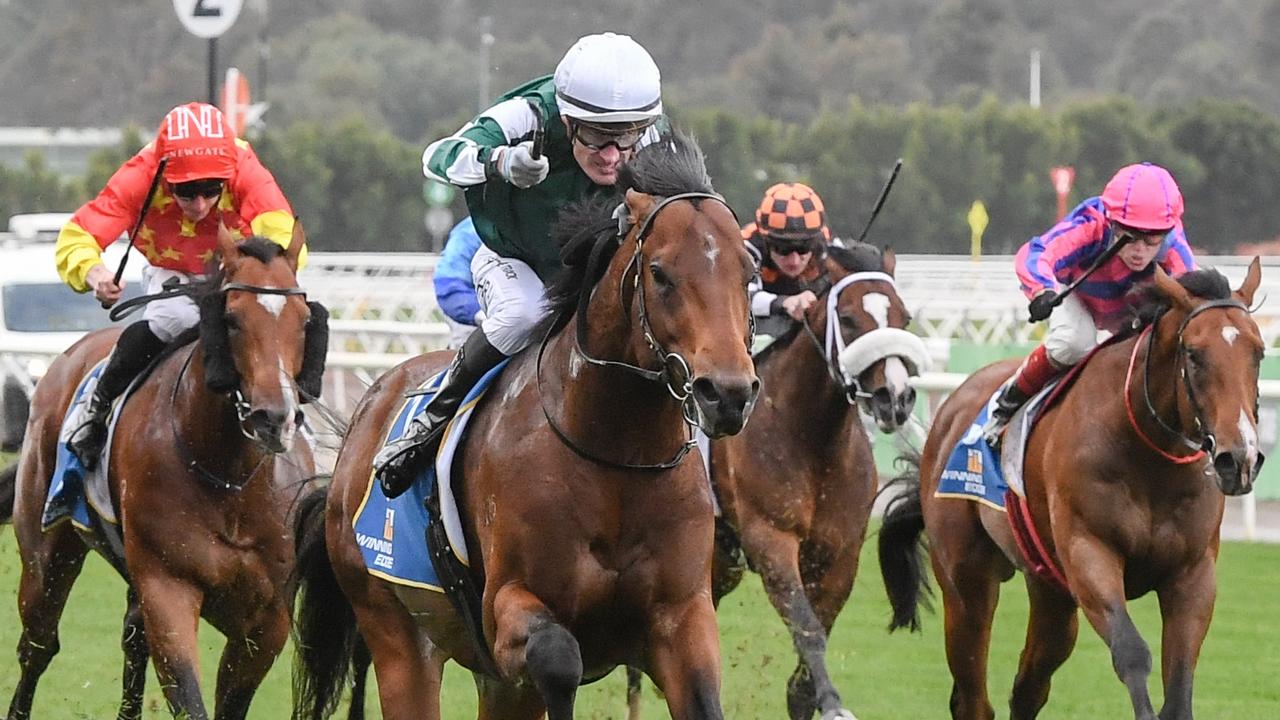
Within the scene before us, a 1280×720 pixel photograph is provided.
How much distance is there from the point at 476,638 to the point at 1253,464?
2.23 m

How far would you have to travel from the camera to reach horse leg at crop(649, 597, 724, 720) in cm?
482

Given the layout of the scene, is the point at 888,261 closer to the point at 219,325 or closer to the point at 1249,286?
the point at 1249,286

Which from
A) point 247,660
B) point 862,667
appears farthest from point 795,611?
point 862,667

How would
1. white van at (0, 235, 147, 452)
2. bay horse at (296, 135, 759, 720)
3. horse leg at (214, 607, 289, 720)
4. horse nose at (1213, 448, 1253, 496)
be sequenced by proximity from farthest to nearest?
1. white van at (0, 235, 147, 452)
2. horse leg at (214, 607, 289, 720)
3. horse nose at (1213, 448, 1253, 496)
4. bay horse at (296, 135, 759, 720)

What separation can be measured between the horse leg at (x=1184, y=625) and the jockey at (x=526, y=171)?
2.27 m

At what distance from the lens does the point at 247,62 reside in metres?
70.6

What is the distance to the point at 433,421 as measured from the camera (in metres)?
5.62

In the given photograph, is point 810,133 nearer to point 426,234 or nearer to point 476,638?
point 426,234

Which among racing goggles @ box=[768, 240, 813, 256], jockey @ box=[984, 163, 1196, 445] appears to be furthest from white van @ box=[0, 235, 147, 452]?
jockey @ box=[984, 163, 1196, 445]

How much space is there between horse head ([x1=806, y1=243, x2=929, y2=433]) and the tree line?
35620 mm

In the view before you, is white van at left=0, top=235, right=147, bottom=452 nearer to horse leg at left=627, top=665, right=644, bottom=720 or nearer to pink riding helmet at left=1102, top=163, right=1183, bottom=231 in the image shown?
horse leg at left=627, top=665, right=644, bottom=720

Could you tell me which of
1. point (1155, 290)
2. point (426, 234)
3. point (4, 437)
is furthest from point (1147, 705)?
point (426, 234)

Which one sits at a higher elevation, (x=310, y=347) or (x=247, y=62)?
(x=310, y=347)

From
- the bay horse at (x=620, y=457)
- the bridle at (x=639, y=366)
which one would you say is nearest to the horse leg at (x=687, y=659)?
the bay horse at (x=620, y=457)
